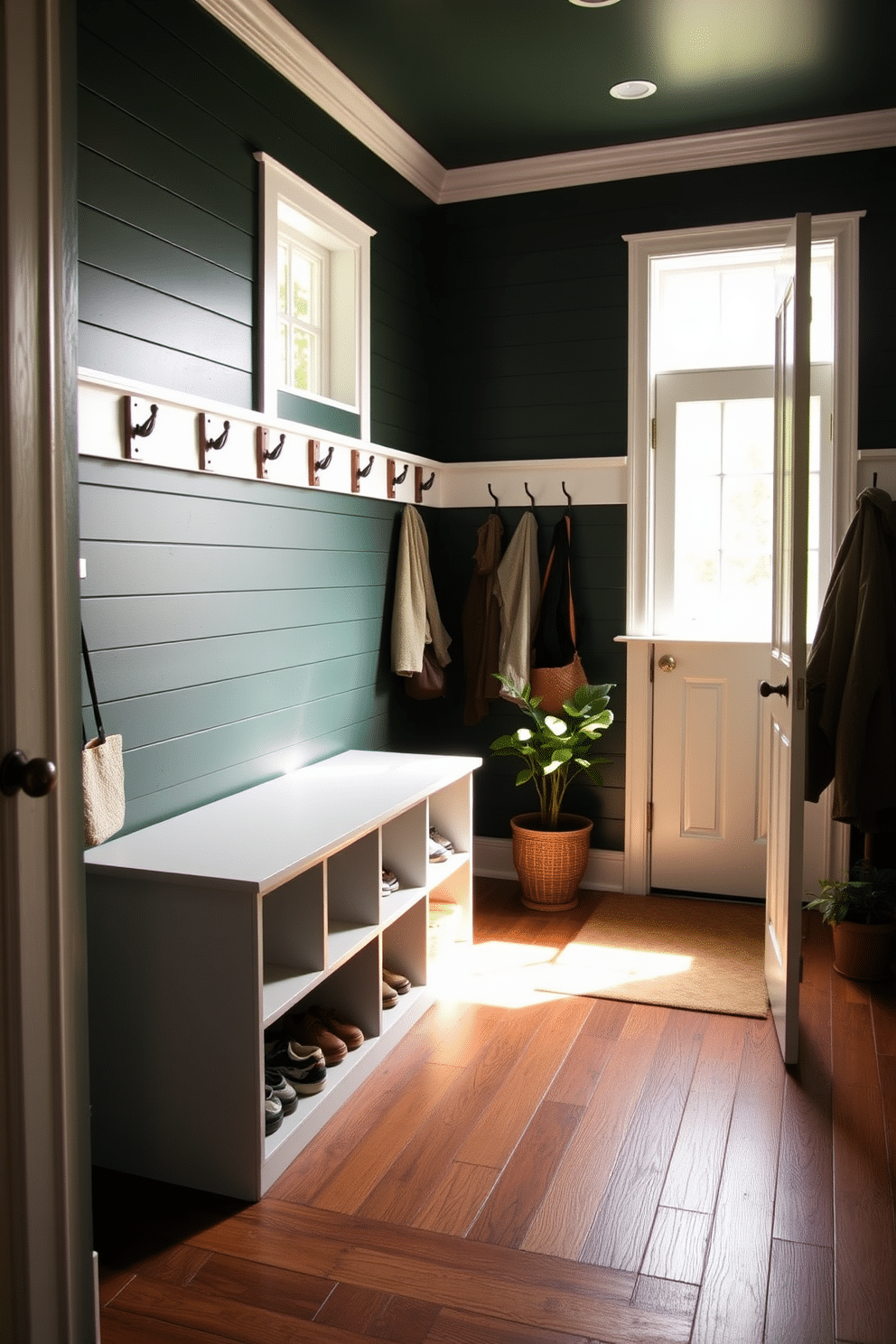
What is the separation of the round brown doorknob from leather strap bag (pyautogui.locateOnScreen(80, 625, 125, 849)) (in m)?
0.68

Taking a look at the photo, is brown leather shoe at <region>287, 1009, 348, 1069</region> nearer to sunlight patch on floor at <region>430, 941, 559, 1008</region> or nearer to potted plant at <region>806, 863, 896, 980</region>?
sunlight patch on floor at <region>430, 941, 559, 1008</region>

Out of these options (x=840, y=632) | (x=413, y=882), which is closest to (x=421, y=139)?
(x=840, y=632)

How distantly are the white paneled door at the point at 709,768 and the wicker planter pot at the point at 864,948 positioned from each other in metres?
0.75

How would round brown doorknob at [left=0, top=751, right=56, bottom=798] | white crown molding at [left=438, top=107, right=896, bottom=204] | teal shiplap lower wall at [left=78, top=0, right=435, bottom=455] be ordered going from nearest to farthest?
round brown doorknob at [left=0, top=751, right=56, bottom=798] < teal shiplap lower wall at [left=78, top=0, right=435, bottom=455] < white crown molding at [left=438, top=107, right=896, bottom=204]

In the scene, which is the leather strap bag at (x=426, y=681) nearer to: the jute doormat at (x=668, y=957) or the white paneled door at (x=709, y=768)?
the white paneled door at (x=709, y=768)

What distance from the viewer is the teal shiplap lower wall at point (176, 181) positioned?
236 centimetres

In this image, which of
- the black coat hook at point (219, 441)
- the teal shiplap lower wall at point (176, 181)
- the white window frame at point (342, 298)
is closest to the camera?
the teal shiplap lower wall at point (176, 181)

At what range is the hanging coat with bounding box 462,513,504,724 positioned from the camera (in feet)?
14.1

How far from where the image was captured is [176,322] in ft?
8.64

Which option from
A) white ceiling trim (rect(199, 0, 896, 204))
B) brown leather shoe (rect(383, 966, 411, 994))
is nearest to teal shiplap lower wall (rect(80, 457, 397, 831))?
brown leather shoe (rect(383, 966, 411, 994))

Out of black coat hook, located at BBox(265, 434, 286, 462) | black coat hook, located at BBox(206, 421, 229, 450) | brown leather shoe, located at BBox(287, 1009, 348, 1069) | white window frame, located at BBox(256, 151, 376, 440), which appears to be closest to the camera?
brown leather shoe, located at BBox(287, 1009, 348, 1069)

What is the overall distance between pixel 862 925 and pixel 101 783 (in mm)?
2366

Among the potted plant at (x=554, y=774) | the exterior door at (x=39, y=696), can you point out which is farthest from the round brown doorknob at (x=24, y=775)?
the potted plant at (x=554, y=774)

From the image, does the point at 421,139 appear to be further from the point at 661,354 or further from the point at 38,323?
the point at 38,323
